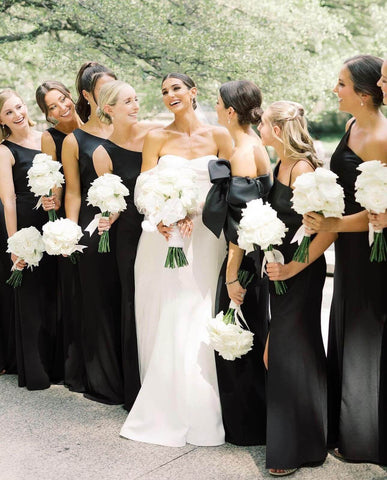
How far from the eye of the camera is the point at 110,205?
4.73 m

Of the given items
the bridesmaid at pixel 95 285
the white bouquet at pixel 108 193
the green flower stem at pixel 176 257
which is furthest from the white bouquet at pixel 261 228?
the bridesmaid at pixel 95 285

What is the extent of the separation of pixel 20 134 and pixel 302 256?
2.93 metres

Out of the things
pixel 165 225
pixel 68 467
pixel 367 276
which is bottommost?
pixel 68 467

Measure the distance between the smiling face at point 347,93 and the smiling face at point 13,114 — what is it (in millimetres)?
2783

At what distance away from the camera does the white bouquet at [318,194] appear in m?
3.49

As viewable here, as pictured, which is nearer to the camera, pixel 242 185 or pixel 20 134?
pixel 242 185

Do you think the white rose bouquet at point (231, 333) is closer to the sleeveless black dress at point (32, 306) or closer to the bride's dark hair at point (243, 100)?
the bride's dark hair at point (243, 100)

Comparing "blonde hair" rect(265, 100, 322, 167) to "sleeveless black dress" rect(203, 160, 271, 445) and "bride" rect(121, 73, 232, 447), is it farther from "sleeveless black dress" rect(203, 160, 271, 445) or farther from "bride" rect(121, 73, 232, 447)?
"bride" rect(121, 73, 232, 447)

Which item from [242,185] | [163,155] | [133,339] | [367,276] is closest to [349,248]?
[367,276]

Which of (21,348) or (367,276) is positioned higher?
(367,276)

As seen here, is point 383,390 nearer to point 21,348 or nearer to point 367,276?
point 367,276

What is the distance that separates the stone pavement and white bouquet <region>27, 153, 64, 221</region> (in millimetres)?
1653

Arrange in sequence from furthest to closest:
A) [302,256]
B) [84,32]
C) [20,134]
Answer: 1. [84,32]
2. [20,134]
3. [302,256]

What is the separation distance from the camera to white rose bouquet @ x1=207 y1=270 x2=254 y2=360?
412cm
